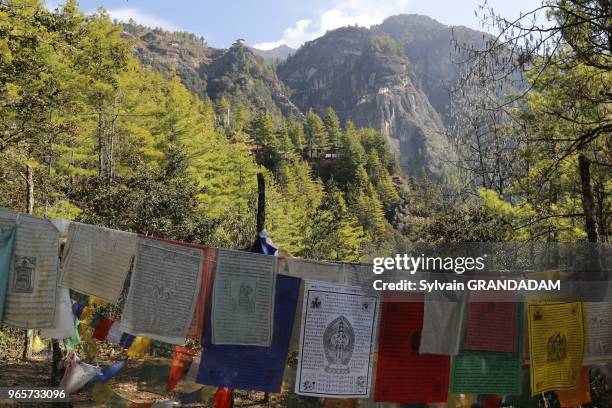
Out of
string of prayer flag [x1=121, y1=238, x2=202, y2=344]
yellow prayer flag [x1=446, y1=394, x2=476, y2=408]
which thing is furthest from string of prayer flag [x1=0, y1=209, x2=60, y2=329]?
yellow prayer flag [x1=446, y1=394, x2=476, y2=408]

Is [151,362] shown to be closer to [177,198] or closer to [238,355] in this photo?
[177,198]

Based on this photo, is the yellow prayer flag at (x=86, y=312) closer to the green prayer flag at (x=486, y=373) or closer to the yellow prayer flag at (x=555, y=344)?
the green prayer flag at (x=486, y=373)

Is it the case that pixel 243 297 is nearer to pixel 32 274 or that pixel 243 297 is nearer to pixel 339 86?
pixel 32 274

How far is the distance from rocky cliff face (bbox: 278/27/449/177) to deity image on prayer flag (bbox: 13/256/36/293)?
13553 centimetres

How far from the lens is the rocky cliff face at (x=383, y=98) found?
157375 millimetres

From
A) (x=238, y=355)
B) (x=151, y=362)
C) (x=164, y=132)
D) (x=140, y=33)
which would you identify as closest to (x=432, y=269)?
(x=238, y=355)

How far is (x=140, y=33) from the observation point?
181 metres

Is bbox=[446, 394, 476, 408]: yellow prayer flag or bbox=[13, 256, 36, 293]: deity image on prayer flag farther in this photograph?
bbox=[446, 394, 476, 408]: yellow prayer flag

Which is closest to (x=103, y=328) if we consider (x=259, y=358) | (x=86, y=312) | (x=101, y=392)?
(x=86, y=312)

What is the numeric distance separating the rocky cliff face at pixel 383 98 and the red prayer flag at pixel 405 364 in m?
135

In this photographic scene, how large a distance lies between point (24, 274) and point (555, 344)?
4.59 meters

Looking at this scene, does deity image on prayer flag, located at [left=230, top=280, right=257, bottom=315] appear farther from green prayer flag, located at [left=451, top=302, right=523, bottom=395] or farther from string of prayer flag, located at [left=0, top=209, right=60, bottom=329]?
green prayer flag, located at [left=451, top=302, right=523, bottom=395]

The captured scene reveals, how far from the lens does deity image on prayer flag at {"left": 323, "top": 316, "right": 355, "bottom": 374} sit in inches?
168

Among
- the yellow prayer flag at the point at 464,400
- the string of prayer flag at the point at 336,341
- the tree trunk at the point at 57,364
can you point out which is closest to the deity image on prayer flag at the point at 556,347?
the yellow prayer flag at the point at 464,400
